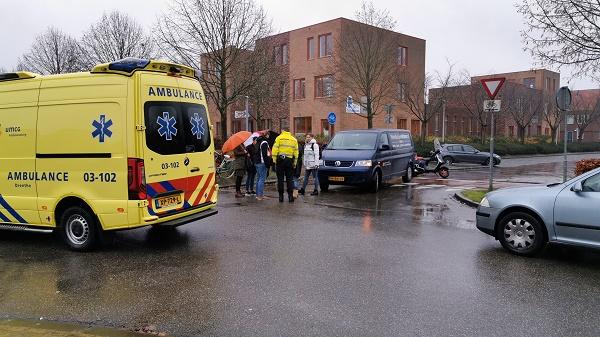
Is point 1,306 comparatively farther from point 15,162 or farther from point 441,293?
point 441,293

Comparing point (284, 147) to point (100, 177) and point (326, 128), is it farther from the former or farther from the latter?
point (326, 128)

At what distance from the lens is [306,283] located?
5418mm

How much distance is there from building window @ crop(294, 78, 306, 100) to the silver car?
33.4m

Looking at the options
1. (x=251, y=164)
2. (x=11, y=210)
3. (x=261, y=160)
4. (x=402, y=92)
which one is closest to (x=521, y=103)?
(x=402, y=92)

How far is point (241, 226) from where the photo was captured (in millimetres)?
8703

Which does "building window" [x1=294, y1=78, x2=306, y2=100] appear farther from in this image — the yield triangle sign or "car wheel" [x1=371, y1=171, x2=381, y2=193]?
the yield triangle sign

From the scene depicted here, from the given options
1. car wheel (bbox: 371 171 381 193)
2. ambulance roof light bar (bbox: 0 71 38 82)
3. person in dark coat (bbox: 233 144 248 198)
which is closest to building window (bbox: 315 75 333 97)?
car wheel (bbox: 371 171 381 193)

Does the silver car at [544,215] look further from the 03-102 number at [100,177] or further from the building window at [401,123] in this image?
the building window at [401,123]

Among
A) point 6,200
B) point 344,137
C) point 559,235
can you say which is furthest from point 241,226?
point 344,137

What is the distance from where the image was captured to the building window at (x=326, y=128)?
3601 cm

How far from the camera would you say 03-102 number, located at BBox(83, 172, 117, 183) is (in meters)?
A: 6.41

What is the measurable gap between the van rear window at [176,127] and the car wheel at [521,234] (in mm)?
4529

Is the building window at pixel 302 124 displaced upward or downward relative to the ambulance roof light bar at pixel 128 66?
upward

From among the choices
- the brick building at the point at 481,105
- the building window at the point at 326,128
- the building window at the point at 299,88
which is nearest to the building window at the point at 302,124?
the building window at the point at 326,128
